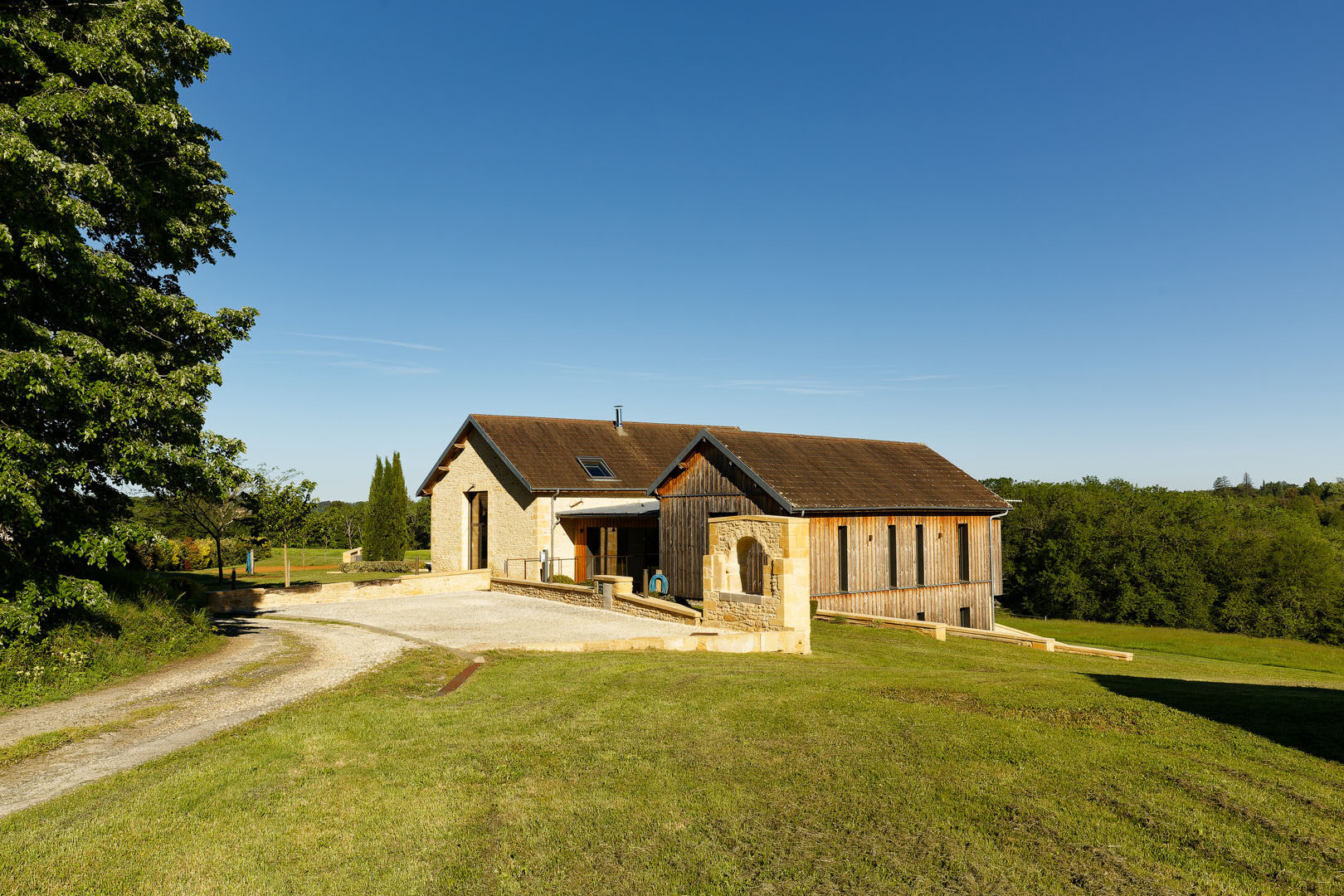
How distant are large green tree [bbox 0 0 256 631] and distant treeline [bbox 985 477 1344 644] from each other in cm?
4657

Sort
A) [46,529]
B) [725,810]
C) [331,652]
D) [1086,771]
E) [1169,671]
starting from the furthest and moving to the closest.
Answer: [1169,671]
[331,652]
[46,529]
[1086,771]
[725,810]

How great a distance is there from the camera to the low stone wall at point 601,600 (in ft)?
61.6

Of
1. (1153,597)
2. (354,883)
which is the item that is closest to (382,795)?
(354,883)

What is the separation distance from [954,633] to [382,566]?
97.0 feet

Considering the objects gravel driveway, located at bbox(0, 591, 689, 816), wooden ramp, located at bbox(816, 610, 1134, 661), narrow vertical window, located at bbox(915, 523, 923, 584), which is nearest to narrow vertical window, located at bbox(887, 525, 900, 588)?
narrow vertical window, located at bbox(915, 523, 923, 584)

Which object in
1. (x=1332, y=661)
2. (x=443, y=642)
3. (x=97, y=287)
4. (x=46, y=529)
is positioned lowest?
(x=1332, y=661)

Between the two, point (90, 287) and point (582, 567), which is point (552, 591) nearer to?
point (582, 567)

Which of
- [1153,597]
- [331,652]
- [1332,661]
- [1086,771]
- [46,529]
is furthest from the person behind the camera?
[1153,597]

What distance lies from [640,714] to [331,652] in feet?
23.3

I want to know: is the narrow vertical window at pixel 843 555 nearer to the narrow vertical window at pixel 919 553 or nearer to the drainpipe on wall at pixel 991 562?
the narrow vertical window at pixel 919 553

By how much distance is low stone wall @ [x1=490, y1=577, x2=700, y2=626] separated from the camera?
61.6ft

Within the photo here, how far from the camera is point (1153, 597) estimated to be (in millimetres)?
42188

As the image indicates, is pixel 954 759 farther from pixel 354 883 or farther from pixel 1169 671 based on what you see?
pixel 1169 671

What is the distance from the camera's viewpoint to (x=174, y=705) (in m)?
9.38
